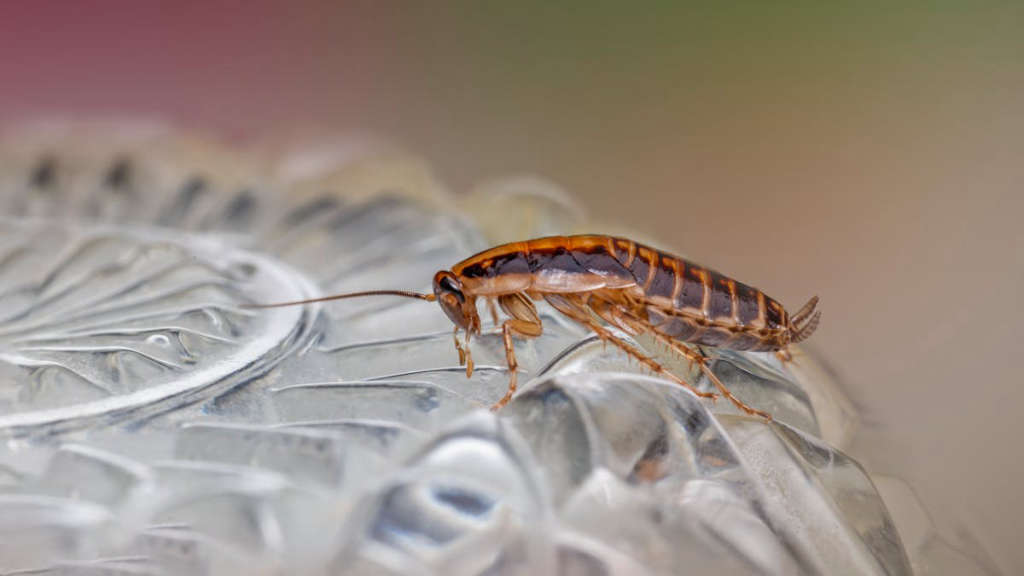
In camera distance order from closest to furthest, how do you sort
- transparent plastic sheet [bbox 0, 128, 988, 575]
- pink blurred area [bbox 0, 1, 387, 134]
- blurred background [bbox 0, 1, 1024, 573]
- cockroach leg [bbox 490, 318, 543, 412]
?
transparent plastic sheet [bbox 0, 128, 988, 575] → cockroach leg [bbox 490, 318, 543, 412] → blurred background [bbox 0, 1, 1024, 573] → pink blurred area [bbox 0, 1, 387, 134]

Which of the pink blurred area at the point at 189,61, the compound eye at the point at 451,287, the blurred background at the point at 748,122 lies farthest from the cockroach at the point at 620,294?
the pink blurred area at the point at 189,61

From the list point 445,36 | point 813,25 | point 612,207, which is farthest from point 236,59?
point 813,25

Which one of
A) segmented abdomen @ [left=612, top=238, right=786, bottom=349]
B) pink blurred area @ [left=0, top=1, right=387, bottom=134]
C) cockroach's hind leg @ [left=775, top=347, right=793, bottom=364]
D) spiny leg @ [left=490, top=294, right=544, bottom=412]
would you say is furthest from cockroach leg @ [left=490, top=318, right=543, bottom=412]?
pink blurred area @ [left=0, top=1, right=387, bottom=134]

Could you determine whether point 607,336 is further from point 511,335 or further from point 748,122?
point 748,122

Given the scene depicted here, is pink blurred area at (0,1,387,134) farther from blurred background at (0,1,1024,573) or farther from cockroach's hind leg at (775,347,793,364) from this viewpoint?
cockroach's hind leg at (775,347,793,364)

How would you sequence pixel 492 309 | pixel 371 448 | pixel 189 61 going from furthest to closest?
1. pixel 189 61
2. pixel 492 309
3. pixel 371 448

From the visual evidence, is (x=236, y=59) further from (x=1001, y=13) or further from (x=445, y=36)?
(x=1001, y=13)

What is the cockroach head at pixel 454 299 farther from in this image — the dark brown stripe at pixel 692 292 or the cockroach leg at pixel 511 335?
the dark brown stripe at pixel 692 292

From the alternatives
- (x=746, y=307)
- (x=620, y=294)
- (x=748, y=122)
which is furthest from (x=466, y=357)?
(x=748, y=122)
